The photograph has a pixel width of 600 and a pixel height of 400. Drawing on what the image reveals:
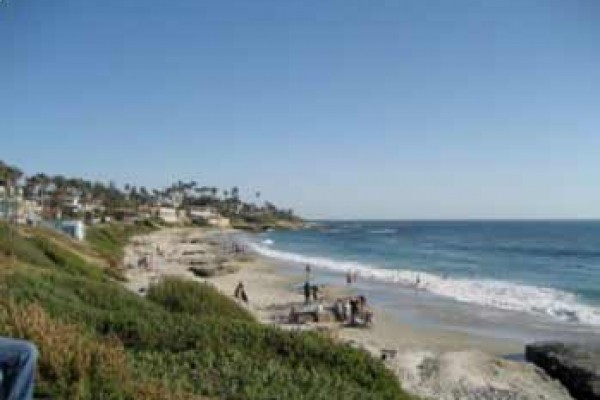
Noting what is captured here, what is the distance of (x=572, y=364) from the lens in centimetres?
1872

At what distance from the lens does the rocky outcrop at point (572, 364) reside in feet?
57.1

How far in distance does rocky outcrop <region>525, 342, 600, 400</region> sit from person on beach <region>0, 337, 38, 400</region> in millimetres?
15092

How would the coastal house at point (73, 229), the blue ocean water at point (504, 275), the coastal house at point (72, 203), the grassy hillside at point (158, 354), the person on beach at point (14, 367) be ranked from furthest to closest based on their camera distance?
the coastal house at point (72, 203), the coastal house at point (73, 229), the blue ocean water at point (504, 275), the grassy hillside at point (158, 354), the person on beach at point (14, 367)

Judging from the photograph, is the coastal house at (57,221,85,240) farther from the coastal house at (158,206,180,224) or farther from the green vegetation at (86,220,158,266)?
the coastal house at (158,206,180,224)

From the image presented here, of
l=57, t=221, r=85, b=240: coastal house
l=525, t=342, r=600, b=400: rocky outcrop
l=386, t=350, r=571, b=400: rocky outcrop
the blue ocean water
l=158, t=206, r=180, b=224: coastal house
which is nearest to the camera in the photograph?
Answer: l=386, t=350, r=571, b=400: rocky outcrop

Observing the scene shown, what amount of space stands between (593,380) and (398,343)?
304 inches

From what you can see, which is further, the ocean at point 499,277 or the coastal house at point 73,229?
the coastal house at point 73,229

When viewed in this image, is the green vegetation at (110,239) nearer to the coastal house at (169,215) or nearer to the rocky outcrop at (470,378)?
the rocky outcrop at (470,378)

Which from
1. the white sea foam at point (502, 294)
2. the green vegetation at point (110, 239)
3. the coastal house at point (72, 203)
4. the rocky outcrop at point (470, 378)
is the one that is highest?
the coastal house at point (72, 203)

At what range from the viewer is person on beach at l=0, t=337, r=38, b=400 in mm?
4836

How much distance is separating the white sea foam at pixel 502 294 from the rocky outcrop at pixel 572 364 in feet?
35.3

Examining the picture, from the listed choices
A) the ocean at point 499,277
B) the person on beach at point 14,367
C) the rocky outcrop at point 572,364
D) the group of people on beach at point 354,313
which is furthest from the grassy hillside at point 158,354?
the ocean at point 499,277

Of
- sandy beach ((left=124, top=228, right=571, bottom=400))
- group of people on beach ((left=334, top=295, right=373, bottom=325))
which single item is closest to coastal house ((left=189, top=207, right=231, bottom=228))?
sandy beach ((left=124, top=228, right=571, bottom=400))

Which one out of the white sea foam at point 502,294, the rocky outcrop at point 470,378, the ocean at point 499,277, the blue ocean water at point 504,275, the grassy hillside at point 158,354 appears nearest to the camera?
the grassy hillside at point 158,354
